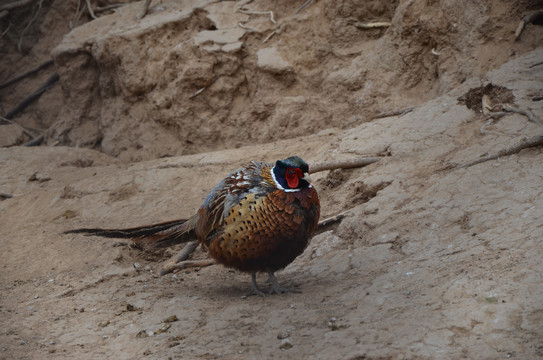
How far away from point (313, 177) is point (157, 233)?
6.69 feet

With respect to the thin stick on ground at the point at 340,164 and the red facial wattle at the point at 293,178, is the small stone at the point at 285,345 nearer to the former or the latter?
the red facial wattle at the point at 293,178

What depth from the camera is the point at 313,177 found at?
6.18 meters

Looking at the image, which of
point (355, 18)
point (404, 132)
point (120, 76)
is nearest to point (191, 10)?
point (120, 76)

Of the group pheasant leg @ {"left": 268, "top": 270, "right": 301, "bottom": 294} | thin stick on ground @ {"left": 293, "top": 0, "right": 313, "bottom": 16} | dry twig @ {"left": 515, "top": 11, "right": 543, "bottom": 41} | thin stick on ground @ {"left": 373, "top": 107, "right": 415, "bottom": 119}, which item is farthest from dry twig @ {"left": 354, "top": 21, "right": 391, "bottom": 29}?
pheasant leg @ {"left": 268, "top": 270, "right": 301, "bottom": 294}

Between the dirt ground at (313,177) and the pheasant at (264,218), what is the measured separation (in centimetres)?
31

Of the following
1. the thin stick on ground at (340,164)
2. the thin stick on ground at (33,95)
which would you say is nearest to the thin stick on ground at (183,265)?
the thin stick on ground at (340,164)

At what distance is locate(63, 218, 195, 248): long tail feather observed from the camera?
463 centimetres

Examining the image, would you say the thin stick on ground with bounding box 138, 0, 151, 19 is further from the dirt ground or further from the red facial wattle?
the red facial wattle

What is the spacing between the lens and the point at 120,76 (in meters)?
9.42

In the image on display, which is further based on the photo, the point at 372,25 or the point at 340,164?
the point at 372,25

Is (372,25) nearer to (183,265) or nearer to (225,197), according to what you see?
(183,265)

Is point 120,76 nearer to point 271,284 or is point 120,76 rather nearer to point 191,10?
point 191,10

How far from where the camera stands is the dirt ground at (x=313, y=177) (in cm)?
329

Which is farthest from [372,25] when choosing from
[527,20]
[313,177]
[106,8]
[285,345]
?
[106,8]
